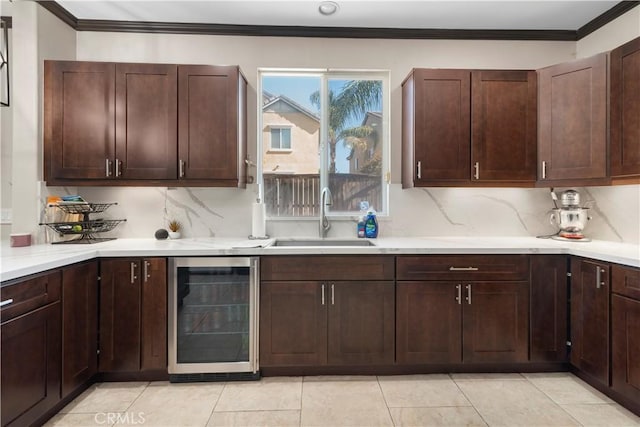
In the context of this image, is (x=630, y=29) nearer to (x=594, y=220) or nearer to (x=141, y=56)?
(x=594, y=220)

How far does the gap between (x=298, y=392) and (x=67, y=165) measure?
234 cm

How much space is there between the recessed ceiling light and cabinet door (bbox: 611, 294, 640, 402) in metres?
2.76

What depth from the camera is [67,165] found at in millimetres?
2480

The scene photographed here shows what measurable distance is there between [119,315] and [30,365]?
55 centimetres

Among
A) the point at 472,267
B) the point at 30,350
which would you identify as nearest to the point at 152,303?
the point at 30,350

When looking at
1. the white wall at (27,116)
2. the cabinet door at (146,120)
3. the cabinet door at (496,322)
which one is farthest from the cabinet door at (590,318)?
the white wall at (27,116)

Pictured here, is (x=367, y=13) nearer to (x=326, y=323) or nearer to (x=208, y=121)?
(x=208, y=121)

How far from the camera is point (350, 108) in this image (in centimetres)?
305

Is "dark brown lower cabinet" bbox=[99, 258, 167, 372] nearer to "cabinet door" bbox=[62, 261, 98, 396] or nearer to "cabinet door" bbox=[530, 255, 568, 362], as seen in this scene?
→ "cabinet door" bbox=[62, 261, 98, 396]

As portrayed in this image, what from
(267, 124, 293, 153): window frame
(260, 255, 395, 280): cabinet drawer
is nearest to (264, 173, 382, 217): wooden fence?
(267, 124, 293, 153): window frame

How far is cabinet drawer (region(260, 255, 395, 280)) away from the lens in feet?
7.61

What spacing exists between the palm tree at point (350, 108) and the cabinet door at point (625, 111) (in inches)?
66.6

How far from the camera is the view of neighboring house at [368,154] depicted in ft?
10.0

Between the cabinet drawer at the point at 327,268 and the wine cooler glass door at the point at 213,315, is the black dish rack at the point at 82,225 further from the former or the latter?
the cabinet drawer at the point at 327,268
